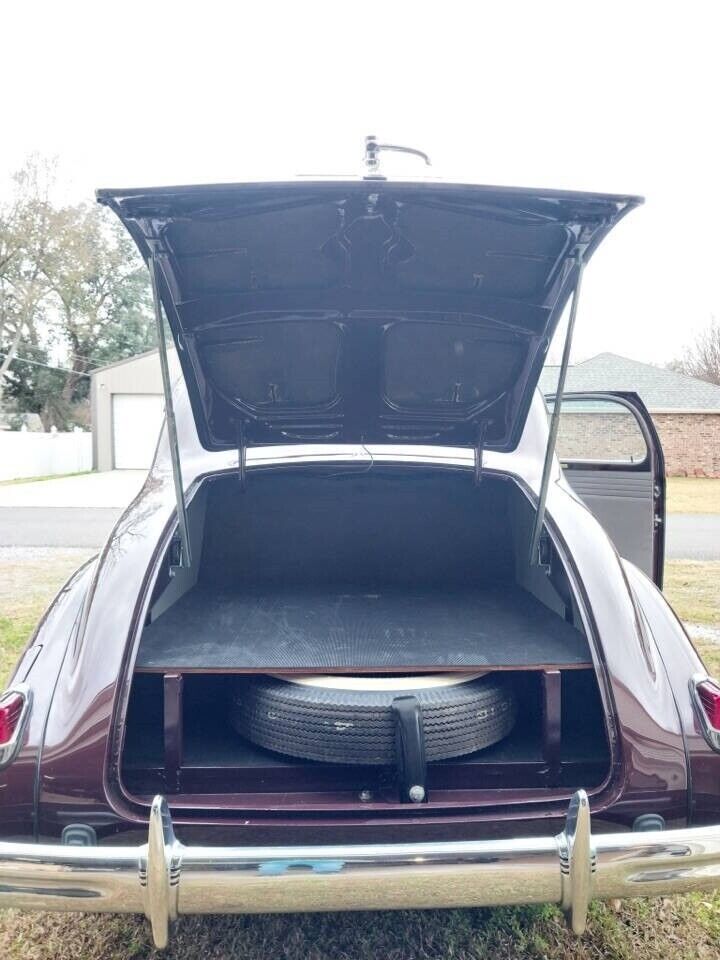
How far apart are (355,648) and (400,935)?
852mm

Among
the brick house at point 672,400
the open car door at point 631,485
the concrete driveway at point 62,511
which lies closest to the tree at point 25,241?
the concrete driveway at point 62,511

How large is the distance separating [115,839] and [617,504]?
3010 mm

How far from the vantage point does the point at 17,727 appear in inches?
68.6

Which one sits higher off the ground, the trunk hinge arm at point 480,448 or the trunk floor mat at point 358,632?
the trunk hinge arm at point 480,448

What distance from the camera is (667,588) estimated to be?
652 centimetres

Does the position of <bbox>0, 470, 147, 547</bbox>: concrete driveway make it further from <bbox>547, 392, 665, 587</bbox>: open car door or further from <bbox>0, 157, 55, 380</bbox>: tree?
<bbox>0, 157, 55, 380</bbox>: tree

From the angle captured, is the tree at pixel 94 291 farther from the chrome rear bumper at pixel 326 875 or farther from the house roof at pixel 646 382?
the chrome rear bumper at pixel 326 875

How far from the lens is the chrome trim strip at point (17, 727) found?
1700mm

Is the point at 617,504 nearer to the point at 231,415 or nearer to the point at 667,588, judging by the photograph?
the point at 231,415

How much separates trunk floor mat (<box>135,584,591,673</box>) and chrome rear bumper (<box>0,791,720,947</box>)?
0.48 metres

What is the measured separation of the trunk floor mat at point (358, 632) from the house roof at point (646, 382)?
2518cm

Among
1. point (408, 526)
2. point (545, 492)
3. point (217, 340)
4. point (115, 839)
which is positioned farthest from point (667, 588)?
point (115, 839)

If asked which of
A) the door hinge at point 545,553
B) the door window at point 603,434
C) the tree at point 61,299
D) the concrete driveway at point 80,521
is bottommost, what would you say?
the concrete driveway at point 80,521

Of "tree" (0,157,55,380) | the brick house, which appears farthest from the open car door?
"tree" (0,157,55,380)
